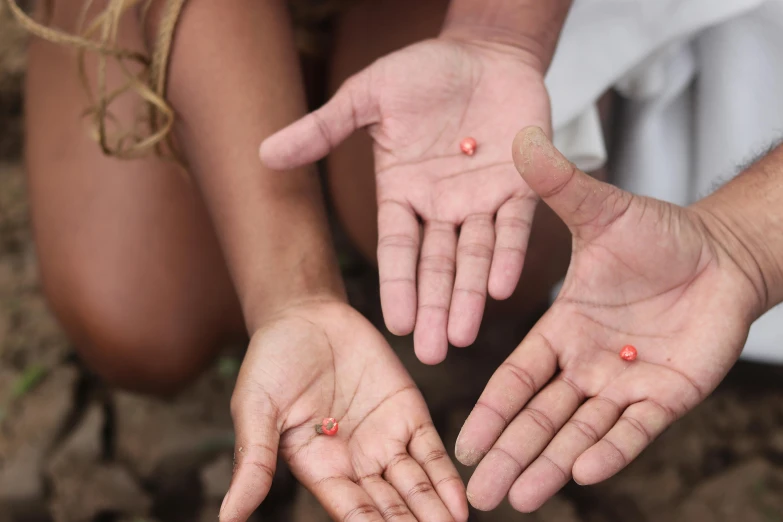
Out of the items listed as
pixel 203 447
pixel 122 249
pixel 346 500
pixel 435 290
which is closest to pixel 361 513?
pixel 346 500

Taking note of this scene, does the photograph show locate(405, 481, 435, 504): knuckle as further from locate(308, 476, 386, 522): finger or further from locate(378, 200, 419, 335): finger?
locate(378, 200, 419, 335): finger

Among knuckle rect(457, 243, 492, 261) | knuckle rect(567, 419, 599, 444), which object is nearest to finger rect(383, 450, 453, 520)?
knuckle rect(567, 419, 599, 444)

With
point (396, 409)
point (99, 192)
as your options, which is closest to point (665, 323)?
point (396, 409)

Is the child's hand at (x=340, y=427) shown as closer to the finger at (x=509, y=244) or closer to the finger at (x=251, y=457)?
the finger at (x=251, y=457)

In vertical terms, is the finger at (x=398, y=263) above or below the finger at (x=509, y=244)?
below

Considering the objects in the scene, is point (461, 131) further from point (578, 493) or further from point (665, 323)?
point (578, 493)

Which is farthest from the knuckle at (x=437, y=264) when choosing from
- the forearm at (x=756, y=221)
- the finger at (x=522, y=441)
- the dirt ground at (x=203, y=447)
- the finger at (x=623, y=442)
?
the dirt ground at (x=203, y=447)
